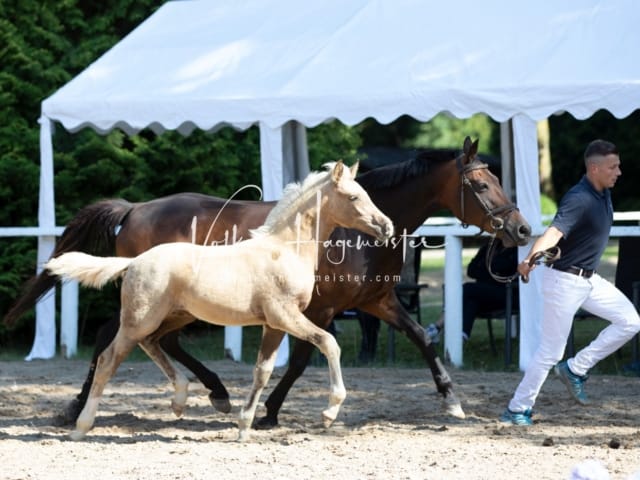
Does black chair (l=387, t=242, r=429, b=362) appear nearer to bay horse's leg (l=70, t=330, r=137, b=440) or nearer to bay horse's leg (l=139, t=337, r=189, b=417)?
bay horse's leg (l=139, t=337, r=189, b=417)

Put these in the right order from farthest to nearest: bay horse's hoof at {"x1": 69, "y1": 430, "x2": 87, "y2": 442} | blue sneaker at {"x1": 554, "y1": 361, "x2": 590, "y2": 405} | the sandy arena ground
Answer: blue sneaker at {"x1": 554, "y1": 361, "x2": 590, "y2": 405} → bay horse's hoof at {"x1": 69, "y1": 430, "x2": 87, "y2": 442} → the sandy arena ground

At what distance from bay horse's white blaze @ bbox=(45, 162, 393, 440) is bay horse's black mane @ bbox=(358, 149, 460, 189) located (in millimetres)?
1062

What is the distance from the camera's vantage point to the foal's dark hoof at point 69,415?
7148 millimetres

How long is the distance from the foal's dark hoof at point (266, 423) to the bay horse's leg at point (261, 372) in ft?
1.66

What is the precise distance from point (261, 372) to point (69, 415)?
150 centimetres

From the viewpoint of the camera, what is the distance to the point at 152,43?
36.1ft

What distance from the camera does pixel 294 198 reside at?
6.39 m

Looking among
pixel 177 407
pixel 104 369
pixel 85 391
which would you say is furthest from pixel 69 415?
pixel 104 369

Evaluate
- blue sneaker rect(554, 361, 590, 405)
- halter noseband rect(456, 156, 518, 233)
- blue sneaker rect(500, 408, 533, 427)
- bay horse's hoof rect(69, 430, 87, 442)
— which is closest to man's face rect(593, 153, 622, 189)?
halter noseband rect(456, 156, 518, 233)

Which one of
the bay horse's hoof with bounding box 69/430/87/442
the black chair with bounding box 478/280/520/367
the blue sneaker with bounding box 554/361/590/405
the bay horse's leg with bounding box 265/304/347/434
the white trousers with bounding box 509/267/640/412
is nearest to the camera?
the bay horse's leg with bounding box 265/304/347/434

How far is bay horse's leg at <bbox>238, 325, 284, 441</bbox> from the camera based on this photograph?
252 inches

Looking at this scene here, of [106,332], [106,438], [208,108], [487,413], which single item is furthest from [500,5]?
[106,438]

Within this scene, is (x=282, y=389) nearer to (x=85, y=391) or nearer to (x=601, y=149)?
(x=85, y=391)

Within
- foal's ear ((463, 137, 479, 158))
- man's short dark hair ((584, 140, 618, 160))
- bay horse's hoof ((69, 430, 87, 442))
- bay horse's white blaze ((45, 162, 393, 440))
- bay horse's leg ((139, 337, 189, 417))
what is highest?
foal's ear ((463, 137, 479, 158))
